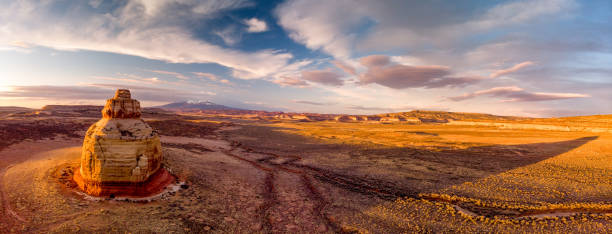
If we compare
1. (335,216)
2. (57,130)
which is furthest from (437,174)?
(57,130)

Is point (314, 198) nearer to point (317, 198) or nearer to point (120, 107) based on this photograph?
point (317, 198)

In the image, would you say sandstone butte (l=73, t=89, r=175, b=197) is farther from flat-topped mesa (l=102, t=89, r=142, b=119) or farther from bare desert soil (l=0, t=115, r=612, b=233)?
bare desert soil (l=0, t=115, r=612, b=233)

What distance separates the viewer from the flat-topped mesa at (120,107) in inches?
417

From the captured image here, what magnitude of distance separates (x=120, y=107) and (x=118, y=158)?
2782mm

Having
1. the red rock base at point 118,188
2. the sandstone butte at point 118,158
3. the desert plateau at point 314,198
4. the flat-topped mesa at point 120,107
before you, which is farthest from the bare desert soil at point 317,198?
the flat-topped mesa at point 120,107

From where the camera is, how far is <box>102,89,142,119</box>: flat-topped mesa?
10.6 m

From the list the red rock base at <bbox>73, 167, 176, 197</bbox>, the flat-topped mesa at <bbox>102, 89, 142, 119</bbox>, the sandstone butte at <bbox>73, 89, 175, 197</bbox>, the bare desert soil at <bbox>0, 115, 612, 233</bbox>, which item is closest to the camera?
the bare desert soil at <bbox>0, 115, 612, 233</bbox>

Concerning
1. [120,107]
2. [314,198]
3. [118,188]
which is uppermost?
[120,107]

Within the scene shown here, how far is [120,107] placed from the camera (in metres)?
10.6

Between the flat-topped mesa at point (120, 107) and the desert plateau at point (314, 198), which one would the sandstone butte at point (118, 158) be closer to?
the flat-topped mesa at point (120, 107)

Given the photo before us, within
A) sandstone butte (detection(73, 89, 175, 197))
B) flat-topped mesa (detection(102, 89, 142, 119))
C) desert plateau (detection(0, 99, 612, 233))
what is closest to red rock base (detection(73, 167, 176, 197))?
sandstone butte (detection(73, 89, 175, 197))

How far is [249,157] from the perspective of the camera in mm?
23562

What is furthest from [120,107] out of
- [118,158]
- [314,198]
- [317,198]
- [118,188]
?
[317,198]

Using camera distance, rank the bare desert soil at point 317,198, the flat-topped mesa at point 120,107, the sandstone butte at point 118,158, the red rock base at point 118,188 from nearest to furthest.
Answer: the bare desert soil at point 317,198 → the red rock base at point 118,188 → the sandstone butte at point 118,158 → the flat-topped mesa at point 120,107
